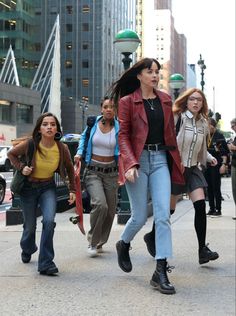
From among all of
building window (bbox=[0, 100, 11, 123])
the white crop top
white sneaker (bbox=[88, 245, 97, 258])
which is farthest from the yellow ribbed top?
building window (bbox=[0, 100, 11, 123])

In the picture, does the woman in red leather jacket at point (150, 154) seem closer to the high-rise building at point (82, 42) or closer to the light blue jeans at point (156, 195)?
the light blue jeans at point (156, 195)

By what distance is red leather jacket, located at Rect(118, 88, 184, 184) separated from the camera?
4.75m

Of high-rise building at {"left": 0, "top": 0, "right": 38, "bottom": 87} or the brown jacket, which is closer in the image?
the brown jacket

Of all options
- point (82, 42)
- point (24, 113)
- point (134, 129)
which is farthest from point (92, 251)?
point (82, 42)

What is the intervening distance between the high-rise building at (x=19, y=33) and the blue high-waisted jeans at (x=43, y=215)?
70803 mm

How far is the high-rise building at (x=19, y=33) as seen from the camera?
74.4 metres

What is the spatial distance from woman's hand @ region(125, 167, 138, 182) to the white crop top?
5.70 ft

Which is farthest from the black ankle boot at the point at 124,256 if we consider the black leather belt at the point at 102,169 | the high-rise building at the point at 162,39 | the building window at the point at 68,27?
the high-rise building at the point at 162,39

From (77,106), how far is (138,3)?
115 feet

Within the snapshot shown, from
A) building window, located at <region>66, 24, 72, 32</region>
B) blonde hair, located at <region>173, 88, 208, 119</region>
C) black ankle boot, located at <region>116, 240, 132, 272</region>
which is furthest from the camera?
building window, located at <region>66, 24, 72, 32</region>

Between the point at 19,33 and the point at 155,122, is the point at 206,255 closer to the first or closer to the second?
the point at 155,122

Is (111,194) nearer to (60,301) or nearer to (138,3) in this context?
(60,301)

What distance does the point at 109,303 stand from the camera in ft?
14.9

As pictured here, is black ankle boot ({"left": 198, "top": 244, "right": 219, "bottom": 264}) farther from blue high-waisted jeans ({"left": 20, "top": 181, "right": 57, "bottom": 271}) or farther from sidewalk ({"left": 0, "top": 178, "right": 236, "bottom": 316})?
blue high-waisted jeans ({"left": 20, "top": 181, "right": 57, "bottom": 271})
